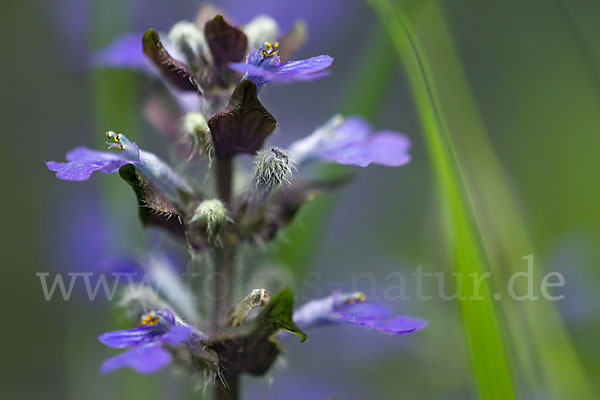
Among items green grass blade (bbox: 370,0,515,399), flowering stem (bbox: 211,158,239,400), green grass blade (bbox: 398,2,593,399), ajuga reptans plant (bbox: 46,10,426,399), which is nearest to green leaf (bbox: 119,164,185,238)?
ajuga reptans plant (bbox: 46,10,426,399)

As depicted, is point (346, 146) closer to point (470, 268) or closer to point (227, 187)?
point (227, 187)

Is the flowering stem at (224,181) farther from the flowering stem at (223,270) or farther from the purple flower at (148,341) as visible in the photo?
the purple flower at (148,341)

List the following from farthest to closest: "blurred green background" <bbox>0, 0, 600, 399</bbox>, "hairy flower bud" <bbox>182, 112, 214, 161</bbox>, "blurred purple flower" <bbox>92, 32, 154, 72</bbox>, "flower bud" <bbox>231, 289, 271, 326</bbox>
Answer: "blurred green background" <bbox>0, 0, 600, 399</bbox> → "blurred purple flower" <bbox>92, 32, 154, 72</bbox> → "hairy flower bud" <bbox>182, 112, 214, 161</bbox> → "flower bud" <bbox>231, 289, 271, 326</bbox>

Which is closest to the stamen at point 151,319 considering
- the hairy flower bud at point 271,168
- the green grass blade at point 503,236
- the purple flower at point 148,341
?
the purple flower at point 148,341

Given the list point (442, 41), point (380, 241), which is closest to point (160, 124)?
point (442, 41)

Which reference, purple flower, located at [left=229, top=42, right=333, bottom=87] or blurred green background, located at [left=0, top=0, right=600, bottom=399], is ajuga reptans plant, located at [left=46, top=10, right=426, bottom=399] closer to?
purple flower, located at [left=229, top=42, right=333, bottom=87]

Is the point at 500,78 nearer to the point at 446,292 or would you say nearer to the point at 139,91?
the point at 446,292
